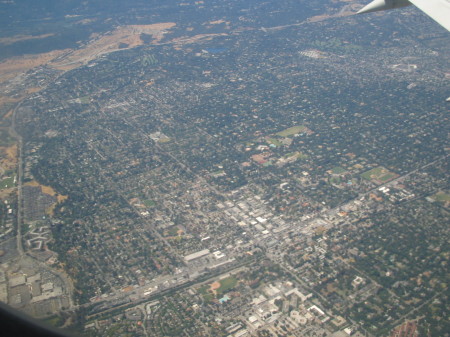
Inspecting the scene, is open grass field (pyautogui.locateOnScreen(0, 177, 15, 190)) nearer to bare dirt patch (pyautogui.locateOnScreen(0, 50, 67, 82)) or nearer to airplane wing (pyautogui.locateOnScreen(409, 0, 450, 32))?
bare dirt patch (pyautogui.locateOnScreen(0, 50, 67, 82))

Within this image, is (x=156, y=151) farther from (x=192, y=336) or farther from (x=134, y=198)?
(x=192, y=336)

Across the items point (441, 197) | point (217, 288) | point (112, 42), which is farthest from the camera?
point (112, 42)

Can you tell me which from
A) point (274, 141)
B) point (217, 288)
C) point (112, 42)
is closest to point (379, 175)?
point (274, 141)

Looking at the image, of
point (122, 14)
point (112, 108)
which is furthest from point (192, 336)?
point (122, 14)

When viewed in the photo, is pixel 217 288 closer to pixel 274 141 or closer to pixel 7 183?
pixel 274 141

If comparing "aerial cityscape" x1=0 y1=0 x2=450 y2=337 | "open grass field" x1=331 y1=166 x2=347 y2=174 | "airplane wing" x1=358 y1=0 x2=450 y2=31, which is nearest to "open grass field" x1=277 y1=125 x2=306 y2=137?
"aerial cityscape" x1=0 y1=0 x2=450 y2=337

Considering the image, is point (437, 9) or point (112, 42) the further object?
point (112, 42)

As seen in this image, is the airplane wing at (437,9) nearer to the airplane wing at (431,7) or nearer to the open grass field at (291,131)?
the airplane wing at (431,7)
